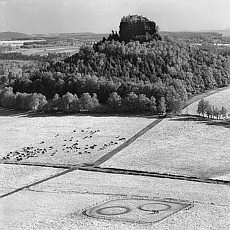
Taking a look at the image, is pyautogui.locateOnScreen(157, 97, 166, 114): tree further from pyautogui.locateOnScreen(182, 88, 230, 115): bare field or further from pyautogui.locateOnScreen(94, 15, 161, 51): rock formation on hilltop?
pyautogui.locateOnScreen(94, 15, 161, 51): rock formation on hilltop

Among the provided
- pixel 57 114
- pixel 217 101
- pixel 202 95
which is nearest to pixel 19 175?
pixel 57 114

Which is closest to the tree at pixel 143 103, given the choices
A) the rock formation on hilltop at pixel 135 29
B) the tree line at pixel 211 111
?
the tree line at pixel 211 111

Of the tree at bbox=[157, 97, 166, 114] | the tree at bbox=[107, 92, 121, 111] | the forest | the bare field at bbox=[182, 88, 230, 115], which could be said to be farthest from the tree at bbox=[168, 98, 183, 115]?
the tree at bbox=[107, 92, 121, 111]

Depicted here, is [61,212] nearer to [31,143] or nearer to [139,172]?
[139,172]

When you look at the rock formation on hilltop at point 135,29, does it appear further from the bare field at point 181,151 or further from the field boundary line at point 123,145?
the bare field at point 181,151

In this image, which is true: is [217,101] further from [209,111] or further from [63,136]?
[63,136]

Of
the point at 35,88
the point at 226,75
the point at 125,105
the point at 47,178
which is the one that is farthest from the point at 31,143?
the point at 226,75

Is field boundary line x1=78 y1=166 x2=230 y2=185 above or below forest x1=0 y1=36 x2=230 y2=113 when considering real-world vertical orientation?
below
